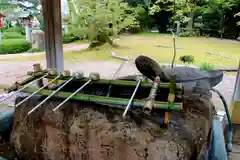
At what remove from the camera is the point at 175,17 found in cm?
274

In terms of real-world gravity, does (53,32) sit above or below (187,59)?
above

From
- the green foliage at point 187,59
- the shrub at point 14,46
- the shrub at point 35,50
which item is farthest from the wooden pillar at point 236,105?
the shrub at point 14,46

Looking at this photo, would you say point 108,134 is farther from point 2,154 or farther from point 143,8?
point 143,8

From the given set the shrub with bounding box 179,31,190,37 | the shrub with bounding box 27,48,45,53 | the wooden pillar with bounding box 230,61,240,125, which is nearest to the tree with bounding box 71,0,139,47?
the shrub with bounding box 27,48,45,53

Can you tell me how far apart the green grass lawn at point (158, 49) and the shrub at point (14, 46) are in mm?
126

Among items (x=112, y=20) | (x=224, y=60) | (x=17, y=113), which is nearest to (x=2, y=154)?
(x=17, y=113)

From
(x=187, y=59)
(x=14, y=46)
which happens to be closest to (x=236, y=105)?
(x=187, y=59)

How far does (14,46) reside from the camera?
107 inches

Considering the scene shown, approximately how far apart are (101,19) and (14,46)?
111 centimetres

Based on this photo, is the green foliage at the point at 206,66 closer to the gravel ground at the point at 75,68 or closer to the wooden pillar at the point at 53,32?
the gravel ground at the point at 75,68

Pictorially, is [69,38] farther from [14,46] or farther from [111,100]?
[111,100]

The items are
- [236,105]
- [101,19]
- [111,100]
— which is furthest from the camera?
[101,19]

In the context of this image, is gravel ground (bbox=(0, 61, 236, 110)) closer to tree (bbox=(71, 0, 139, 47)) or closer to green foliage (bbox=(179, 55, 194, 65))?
tree (bbox=(71, 0, 139, 47))

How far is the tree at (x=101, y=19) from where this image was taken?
280 cm
